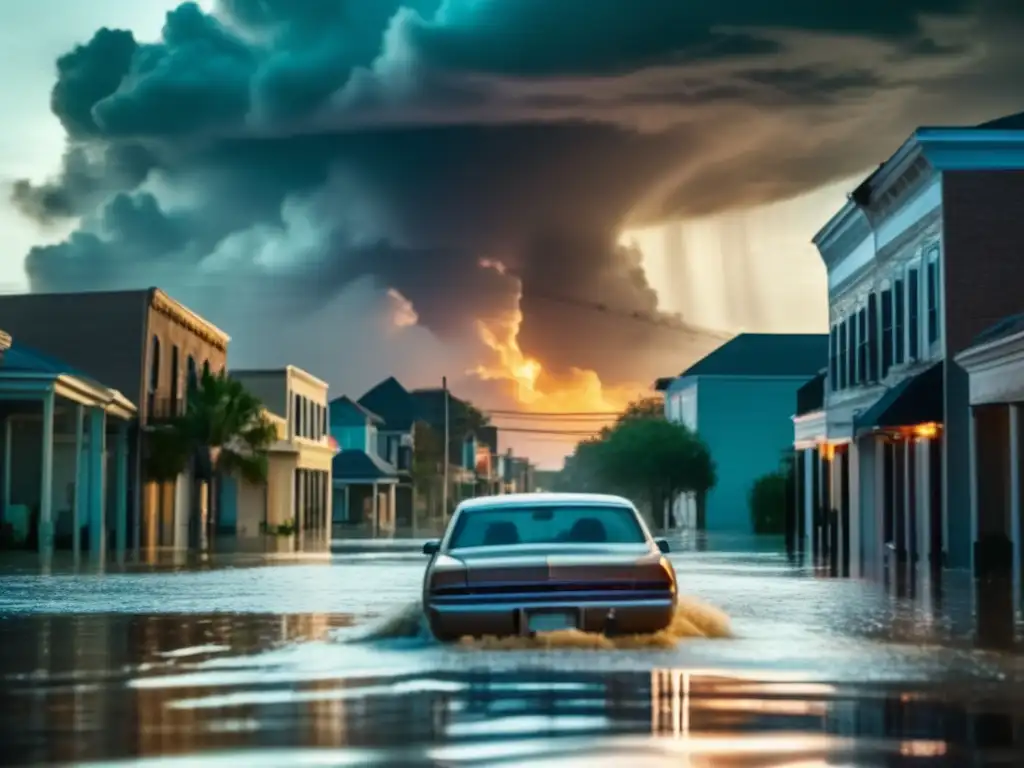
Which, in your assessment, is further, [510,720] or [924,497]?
[924,497]

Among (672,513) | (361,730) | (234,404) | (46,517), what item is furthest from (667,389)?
(361,730)

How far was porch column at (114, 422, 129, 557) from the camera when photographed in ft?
165

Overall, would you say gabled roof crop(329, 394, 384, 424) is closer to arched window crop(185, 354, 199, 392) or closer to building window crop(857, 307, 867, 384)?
arched window crop(185, 354, 199, 392)

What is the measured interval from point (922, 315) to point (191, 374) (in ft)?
103

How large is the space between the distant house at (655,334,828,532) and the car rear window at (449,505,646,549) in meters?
76.1

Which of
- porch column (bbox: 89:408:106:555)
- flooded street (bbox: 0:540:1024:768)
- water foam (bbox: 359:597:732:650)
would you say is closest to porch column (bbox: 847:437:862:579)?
porch column (bbox: 89:408:106:555)

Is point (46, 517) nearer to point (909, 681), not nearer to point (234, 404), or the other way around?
point (234, 404)

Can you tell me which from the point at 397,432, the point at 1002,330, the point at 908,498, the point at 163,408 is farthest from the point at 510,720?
the point at 397,432

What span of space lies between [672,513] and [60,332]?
46067 mm

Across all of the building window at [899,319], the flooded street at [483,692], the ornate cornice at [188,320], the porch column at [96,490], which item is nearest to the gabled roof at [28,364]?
the porch column at [96,490]

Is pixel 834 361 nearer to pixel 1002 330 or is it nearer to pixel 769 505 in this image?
pixel 1002 330

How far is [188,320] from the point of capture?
61531mm

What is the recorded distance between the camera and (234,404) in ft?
195

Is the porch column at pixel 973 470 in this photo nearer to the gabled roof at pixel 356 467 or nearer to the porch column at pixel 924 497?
the porch column at pixel 924 497
